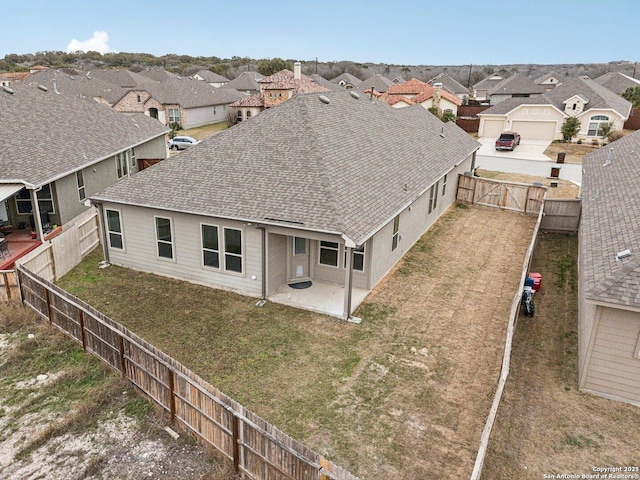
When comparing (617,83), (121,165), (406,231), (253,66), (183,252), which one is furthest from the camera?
(253,66)

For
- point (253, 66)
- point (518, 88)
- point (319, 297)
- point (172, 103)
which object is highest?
point (253, 66)

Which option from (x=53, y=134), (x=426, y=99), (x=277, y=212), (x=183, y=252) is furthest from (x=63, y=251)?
(x=426, y=99)

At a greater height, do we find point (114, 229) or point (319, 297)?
point (114, 229)

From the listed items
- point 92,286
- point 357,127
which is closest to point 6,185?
point 92,286

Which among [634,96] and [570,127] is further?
[634,96]

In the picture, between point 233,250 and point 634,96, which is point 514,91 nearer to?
point 634,96

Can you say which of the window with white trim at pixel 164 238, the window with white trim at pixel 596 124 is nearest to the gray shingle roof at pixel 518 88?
the window with white trim at pixel 596 124

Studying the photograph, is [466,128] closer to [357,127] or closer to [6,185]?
[357,127]
